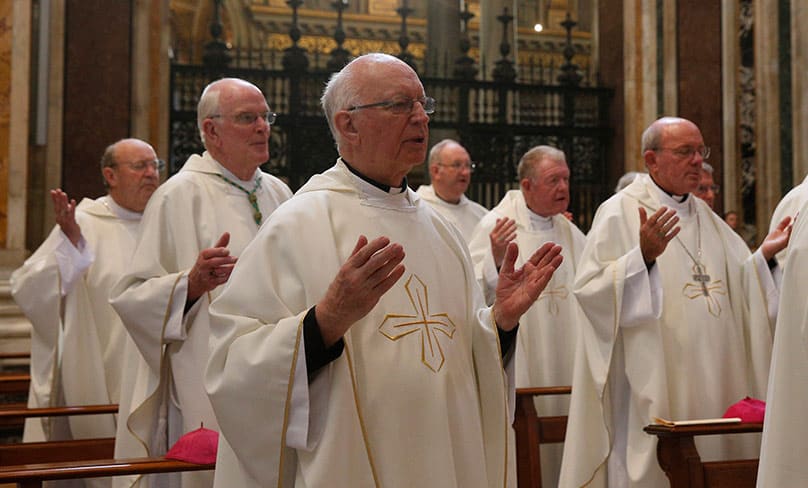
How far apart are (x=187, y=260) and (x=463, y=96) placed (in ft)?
24.8

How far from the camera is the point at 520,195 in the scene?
281 inches

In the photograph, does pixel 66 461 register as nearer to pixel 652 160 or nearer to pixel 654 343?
pixel 654 343

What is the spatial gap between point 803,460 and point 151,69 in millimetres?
8765

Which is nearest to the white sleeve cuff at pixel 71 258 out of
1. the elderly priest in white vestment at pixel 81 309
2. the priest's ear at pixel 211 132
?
the elderly priest in white vestment at pixel 81 309

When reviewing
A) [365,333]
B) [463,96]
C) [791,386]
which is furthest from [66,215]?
[463,96]

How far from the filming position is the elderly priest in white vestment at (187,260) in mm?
4355

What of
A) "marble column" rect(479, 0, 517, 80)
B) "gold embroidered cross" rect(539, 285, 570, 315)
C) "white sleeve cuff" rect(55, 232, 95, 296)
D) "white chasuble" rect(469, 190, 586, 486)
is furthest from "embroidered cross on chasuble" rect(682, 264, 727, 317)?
"marble column" rect(479, 0, 517, 80)

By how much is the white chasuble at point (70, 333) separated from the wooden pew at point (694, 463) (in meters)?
3.37

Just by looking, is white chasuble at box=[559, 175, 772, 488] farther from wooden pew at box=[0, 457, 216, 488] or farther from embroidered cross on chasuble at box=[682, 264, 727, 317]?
wooden pew at box=[0, 457, 216, 488]

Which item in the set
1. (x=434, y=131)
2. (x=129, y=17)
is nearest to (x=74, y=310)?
(x=129, y=17)

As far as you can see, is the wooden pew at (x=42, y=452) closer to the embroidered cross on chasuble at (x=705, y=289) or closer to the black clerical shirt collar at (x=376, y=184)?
the black clerical shirt collar at (x=376, y=184)

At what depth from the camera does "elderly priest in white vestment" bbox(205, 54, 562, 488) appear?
8.93 feet

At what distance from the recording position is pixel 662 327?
519 centimetres

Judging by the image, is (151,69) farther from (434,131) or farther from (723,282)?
(723,282)
